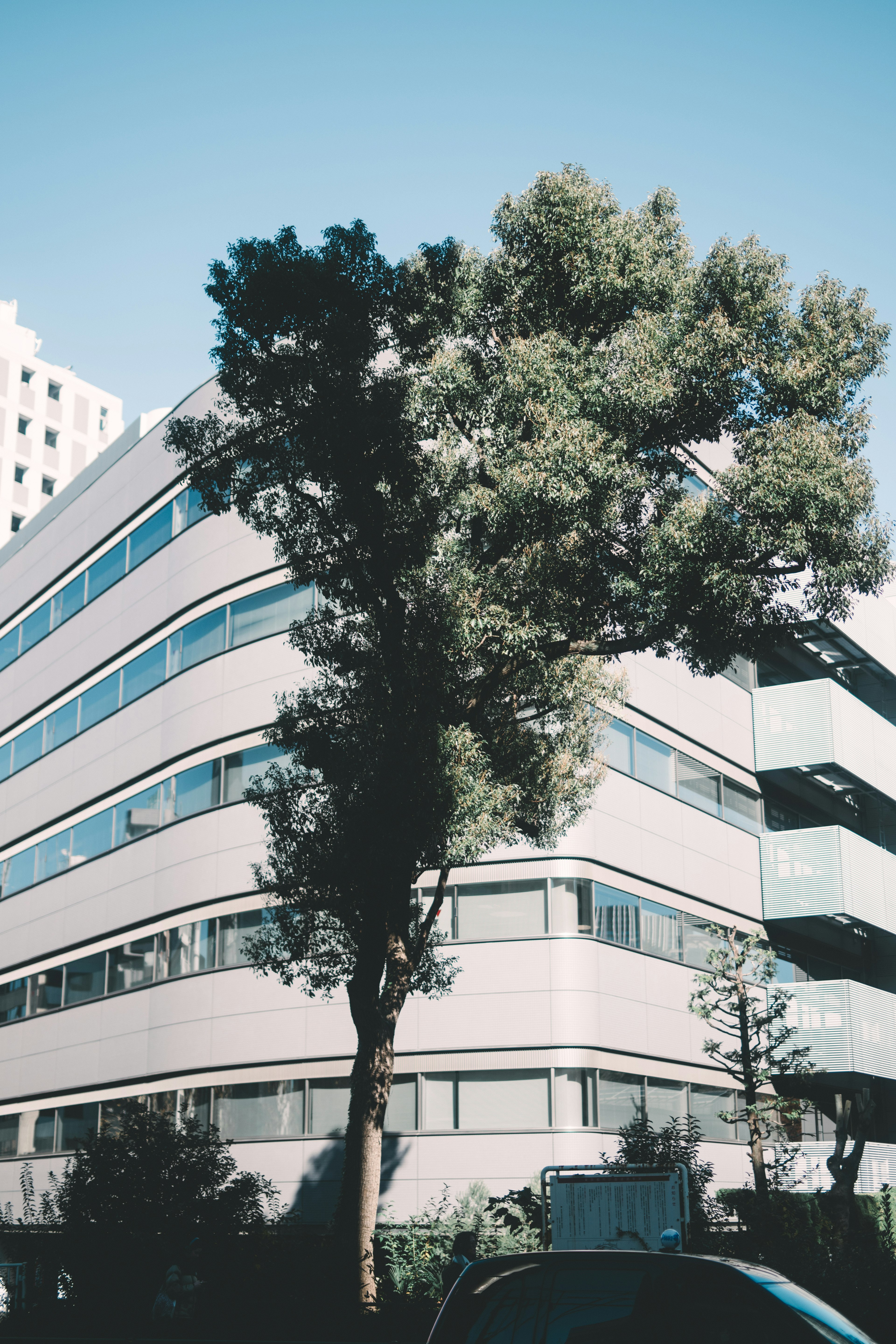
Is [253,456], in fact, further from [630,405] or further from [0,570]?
[0,570]

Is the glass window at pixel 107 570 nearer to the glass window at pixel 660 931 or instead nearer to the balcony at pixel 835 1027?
the glass window at pixel 660 931

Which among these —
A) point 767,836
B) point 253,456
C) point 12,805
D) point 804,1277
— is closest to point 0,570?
point 12,805

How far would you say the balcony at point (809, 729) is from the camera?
28469mm

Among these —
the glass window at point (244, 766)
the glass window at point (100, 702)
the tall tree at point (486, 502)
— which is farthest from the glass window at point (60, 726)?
the tall tree at point (486, 502)

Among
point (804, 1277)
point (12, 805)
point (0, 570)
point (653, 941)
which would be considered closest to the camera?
point (804, 1277)

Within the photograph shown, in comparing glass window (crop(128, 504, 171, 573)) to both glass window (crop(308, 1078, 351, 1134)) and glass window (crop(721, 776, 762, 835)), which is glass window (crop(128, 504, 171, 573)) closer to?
glass window (crop(308, 1078, 351, 1134))

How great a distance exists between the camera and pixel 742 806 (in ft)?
91.8

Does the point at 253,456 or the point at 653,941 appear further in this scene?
the point at 653,941

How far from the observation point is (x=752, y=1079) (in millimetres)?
18906

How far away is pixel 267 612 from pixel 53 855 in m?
11.2

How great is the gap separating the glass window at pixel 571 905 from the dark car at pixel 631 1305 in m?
14.9

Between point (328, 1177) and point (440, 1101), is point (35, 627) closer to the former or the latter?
point (328, 1177)

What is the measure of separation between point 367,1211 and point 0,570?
101 ft

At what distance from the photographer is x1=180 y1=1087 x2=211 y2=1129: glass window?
72.9 ft
